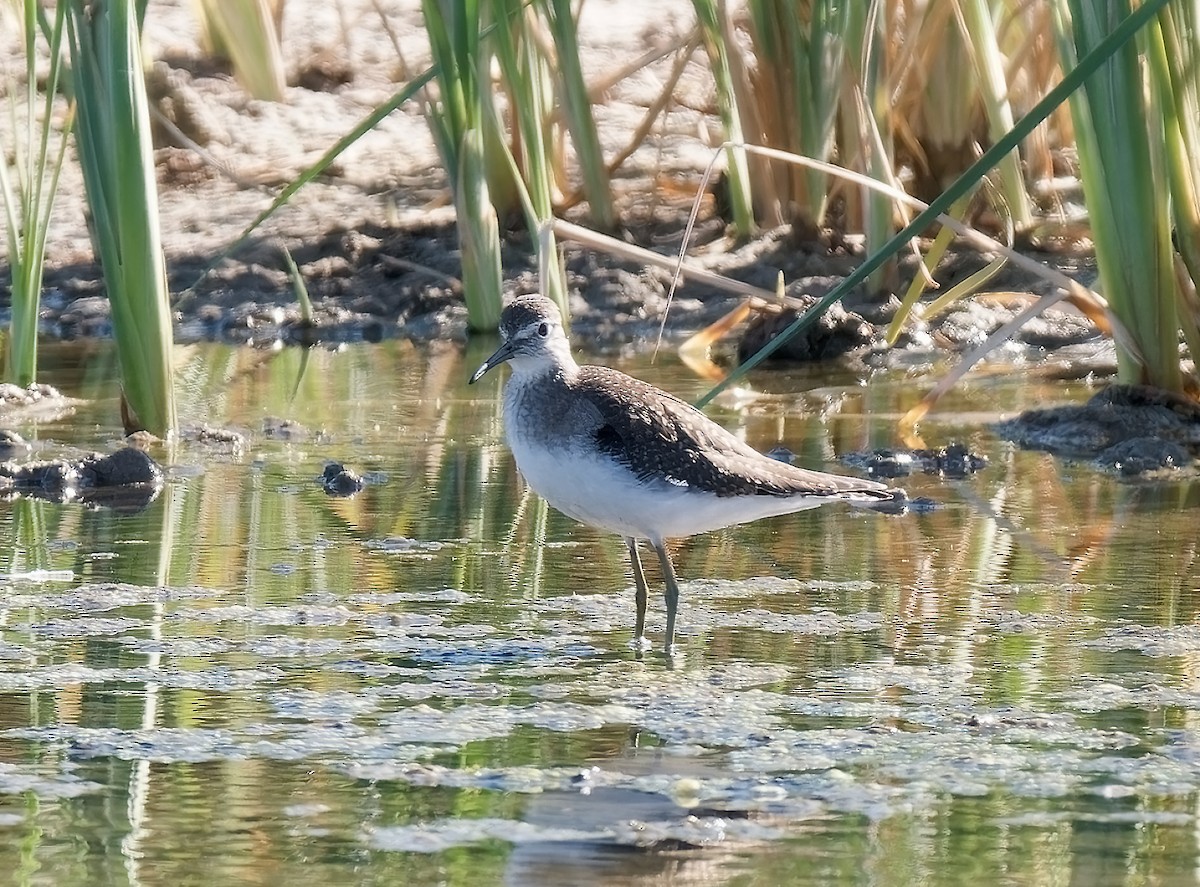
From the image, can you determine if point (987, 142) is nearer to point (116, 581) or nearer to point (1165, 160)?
point (1165, 160)

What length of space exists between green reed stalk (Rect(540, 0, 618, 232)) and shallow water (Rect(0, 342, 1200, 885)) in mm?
3185

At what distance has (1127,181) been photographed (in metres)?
6.92

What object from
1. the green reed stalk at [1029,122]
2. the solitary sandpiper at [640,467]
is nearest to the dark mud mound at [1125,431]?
the solitary sandpiper at [640,467]

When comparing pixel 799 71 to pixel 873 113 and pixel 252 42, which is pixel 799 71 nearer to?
pixel 873 113

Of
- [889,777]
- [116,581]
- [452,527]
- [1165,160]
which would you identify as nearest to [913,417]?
[1165,160]

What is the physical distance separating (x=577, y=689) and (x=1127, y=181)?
3.27m

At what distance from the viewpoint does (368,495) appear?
700 centimetres

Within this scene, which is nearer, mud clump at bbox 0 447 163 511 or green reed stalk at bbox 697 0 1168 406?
green reed stalk at bbox 697 0 1168 406

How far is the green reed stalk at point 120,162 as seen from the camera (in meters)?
6.87

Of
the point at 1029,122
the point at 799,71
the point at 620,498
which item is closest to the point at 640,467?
the point at 620,498

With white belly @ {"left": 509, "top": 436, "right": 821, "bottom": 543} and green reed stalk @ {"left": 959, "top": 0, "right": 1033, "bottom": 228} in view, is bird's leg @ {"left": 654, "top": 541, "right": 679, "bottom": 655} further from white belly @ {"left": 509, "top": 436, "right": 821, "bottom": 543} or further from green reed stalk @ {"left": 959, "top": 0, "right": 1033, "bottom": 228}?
green reed stalk @ {"left": 959, "top": 0, "right": 1033, "bottom": 228}

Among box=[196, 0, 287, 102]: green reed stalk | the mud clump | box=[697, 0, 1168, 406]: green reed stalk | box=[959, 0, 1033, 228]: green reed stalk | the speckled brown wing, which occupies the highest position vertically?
box=[196, 0, 287, 102]: green reed stalk


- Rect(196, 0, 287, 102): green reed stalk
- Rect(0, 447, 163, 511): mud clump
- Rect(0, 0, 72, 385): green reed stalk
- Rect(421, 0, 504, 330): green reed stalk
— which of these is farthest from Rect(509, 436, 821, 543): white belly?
Rect(196, 0, 287, 102): green reed stalk

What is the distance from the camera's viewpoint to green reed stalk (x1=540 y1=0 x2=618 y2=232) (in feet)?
32.4
